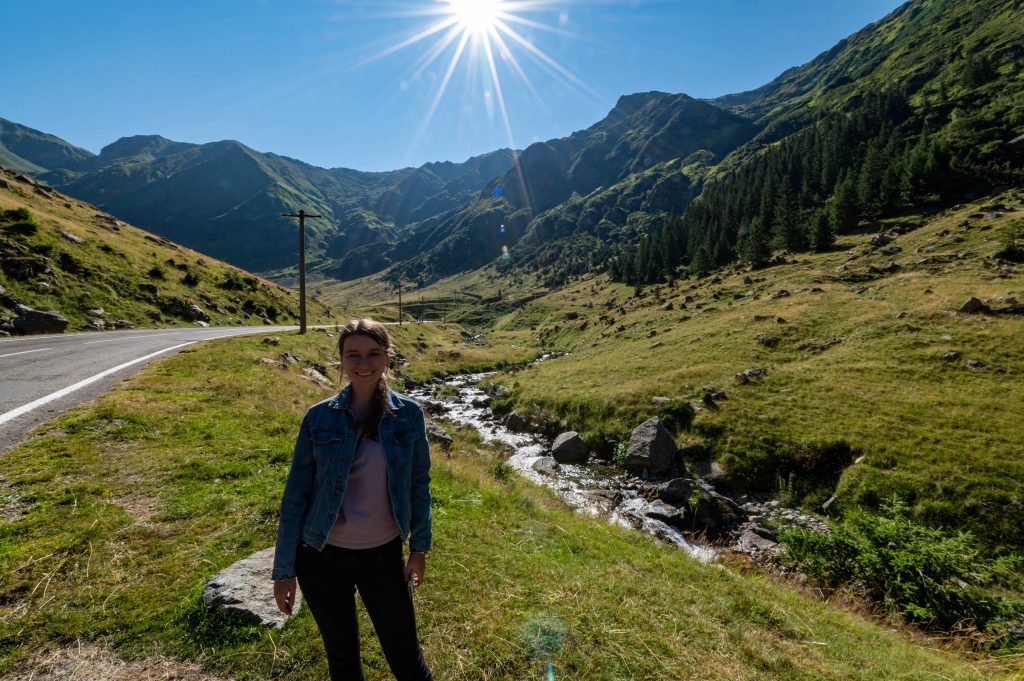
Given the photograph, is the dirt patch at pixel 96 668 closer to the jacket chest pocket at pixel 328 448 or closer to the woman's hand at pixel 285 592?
the woman's hand at pixel 285 592

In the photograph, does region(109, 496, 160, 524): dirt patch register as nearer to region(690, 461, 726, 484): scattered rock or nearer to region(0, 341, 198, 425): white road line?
region(0, 341, 198, 425): white road line

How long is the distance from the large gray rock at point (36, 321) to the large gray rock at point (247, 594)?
3172 centimetres

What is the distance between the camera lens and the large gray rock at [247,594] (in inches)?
207

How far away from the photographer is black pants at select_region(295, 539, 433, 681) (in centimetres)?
372

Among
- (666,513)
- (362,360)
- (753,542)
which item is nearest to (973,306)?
(753,542)

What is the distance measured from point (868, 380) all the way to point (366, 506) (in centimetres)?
2914

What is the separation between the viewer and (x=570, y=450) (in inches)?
877

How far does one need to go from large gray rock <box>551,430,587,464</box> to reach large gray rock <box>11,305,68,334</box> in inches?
1303

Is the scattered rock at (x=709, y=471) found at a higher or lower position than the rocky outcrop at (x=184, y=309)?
lower

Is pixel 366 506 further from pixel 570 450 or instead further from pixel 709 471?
pixel 570 450

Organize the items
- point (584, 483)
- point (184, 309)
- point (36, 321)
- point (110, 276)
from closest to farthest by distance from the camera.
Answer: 1. point (584, 483)
2. point (36, 321)
3. point (110, 276)
4. point (184, 309)

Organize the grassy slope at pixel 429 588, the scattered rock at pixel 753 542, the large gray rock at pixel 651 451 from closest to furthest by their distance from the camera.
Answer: the grassy slope at pixel 429 588 < the scattered rock at pixel 753 542 < the large gray rock at pixel 651 451

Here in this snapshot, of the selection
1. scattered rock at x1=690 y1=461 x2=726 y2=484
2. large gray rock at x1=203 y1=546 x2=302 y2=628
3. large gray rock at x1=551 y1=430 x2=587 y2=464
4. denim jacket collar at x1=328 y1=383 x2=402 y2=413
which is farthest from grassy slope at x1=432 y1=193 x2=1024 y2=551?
large gray rock at x1=203 y1=546 x2=302 y2=628

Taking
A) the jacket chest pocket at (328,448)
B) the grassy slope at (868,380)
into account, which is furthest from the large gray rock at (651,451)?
the jacket chest pocket at (328,448)
